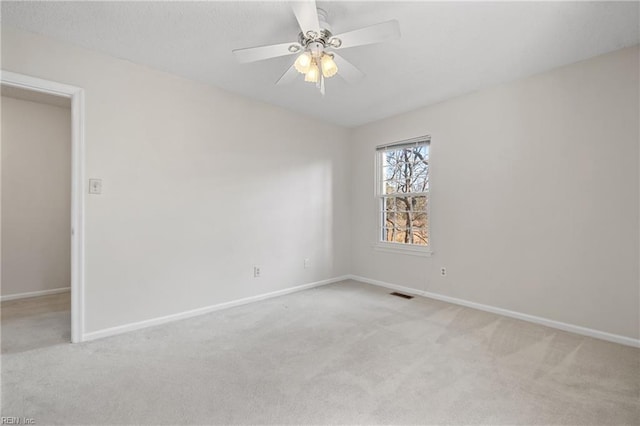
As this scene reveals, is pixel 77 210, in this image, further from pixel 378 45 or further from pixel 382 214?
pixel 382 214

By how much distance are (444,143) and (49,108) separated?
5.21 meters

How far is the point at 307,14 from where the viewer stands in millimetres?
1757

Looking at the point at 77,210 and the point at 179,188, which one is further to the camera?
the point at 179,188

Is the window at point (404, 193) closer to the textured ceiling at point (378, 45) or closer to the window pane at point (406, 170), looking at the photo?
the window pane at point (406, 170)

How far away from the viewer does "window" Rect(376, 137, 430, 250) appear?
3986 millimetres

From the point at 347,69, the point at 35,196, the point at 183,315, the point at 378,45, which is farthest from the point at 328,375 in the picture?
the point at 35,196

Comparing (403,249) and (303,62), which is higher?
(303,62)

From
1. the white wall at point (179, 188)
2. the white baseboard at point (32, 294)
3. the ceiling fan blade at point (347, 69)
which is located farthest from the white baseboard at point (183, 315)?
the ceiling fan blade at point (347, 69)

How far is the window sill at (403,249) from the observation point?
3889 mm

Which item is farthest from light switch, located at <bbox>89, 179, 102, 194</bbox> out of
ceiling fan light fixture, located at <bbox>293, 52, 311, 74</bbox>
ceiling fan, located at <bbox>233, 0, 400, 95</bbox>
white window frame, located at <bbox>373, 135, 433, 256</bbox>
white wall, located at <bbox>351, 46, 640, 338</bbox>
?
white wall, located at <bbox>351, 46, 640, 338</bbox>

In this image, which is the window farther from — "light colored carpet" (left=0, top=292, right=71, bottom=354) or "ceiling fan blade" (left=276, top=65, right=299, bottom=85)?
"light colored carpet" (left=0, top=292, right=71, bottom=354)

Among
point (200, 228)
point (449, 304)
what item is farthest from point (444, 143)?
point (200, 228)

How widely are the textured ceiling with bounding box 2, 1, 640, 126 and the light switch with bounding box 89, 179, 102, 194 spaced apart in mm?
1130

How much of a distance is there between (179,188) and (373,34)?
91.5 inches
